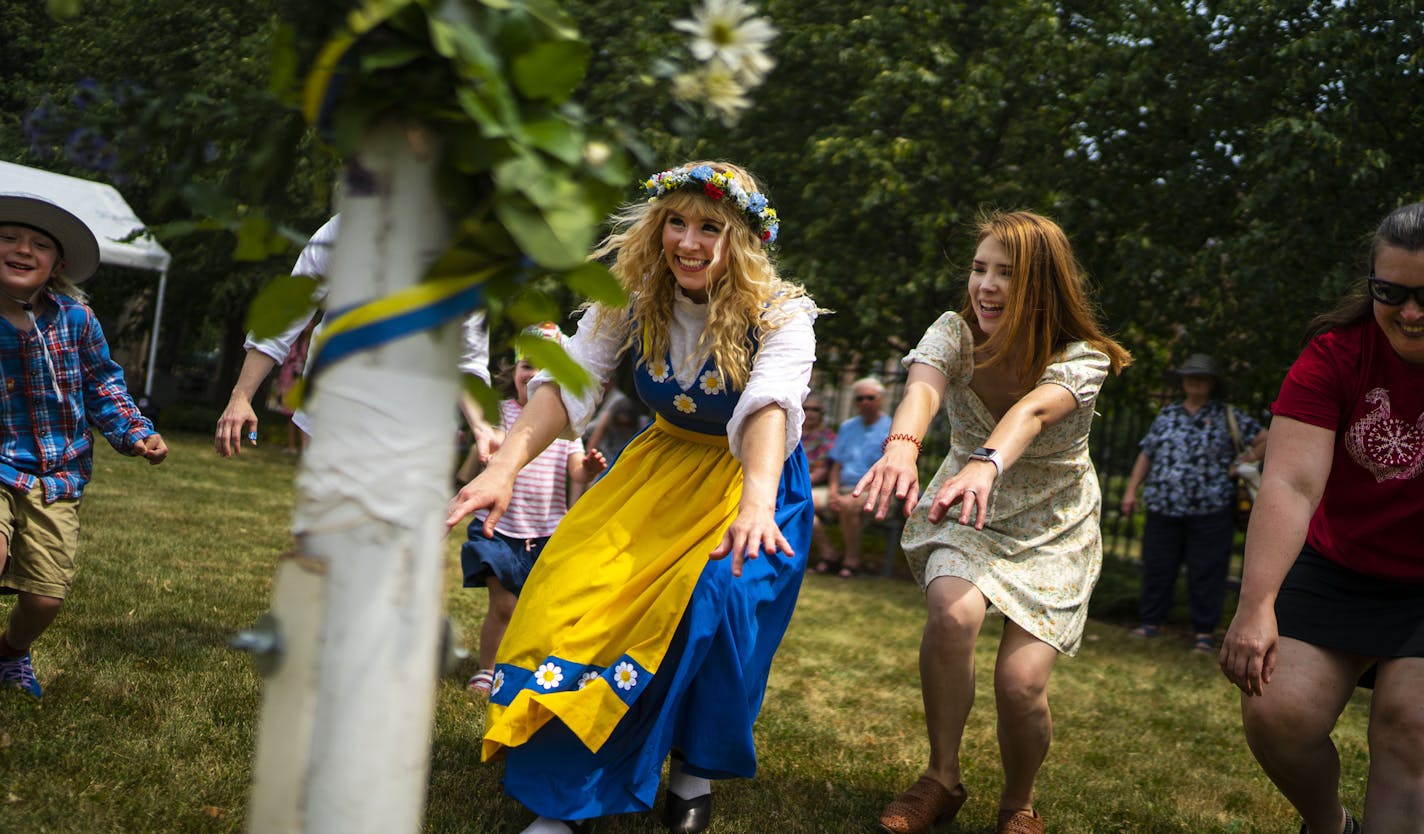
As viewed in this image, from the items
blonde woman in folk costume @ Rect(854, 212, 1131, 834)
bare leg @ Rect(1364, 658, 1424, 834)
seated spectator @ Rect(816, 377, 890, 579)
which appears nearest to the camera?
bare leg @ Rect(1364, 658, 1424, 834)

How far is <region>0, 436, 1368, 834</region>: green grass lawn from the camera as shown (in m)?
3.64

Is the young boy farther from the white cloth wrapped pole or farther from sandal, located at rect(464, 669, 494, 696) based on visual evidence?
the white cloth wrapped pole

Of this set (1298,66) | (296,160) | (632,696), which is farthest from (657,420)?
(1298,66)

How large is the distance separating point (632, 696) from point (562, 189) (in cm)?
221

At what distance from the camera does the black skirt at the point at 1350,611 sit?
324 cm

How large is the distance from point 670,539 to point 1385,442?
2007 millimetres

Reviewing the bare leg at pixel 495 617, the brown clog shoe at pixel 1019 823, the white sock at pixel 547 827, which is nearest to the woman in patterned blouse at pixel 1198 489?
the bare leg at pixel 495 617

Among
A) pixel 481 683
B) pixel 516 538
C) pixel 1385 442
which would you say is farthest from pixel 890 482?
pixel 516 538

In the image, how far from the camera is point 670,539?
3773 millimetres

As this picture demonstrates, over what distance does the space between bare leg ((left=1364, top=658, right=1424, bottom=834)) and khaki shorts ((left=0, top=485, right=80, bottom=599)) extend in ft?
13.4

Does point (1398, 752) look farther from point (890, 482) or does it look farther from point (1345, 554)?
point (890, 482)


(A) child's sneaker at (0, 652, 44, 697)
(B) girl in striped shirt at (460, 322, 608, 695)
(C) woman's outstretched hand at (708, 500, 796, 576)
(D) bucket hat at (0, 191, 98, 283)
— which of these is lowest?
(A) child's sneaker at (0, 652, 44, 697)

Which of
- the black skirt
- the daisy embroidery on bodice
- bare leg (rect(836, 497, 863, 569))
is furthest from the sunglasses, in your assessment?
bare leg (rect(836, 497, 863, 569))

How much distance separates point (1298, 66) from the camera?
10523mm
